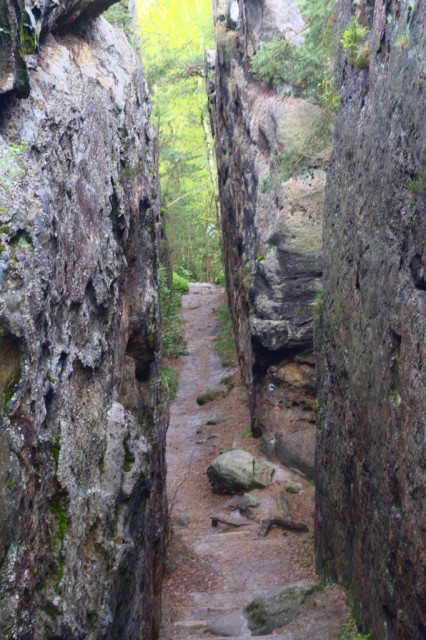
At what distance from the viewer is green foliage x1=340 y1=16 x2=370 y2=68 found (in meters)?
8.72

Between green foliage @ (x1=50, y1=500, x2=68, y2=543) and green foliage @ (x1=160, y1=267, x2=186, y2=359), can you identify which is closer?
green foliage @ (x1=50, y1=500, x2=68, y2=543)

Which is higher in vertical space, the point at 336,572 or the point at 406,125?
the point at 406,125

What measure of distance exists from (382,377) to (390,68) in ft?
10.9

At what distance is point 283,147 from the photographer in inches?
648

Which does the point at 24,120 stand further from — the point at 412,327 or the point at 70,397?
the point at 412,327

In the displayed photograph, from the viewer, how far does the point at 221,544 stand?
13.5 m

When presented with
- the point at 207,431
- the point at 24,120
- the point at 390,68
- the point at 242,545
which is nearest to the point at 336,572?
the point at 242,545

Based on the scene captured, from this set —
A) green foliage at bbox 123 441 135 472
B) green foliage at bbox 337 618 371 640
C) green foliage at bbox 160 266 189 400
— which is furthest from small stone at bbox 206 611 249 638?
green foliage at bbox 160 266 189 400

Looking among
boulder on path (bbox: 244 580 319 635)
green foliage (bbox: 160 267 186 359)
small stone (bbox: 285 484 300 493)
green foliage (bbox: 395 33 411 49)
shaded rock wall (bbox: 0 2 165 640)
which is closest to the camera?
shaded rock wall (bbox: 0 2 165 640)

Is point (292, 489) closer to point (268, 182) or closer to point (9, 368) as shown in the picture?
point (268, 182)

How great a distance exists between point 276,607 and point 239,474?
5963 mm

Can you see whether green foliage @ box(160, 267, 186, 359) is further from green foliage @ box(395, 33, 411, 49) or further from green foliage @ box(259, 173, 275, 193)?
green foliage @ box(395, 33, 411, 49)

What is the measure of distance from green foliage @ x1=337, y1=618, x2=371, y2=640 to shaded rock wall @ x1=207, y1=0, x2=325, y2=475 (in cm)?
727

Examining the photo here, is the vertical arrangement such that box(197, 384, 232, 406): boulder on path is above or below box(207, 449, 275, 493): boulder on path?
below
